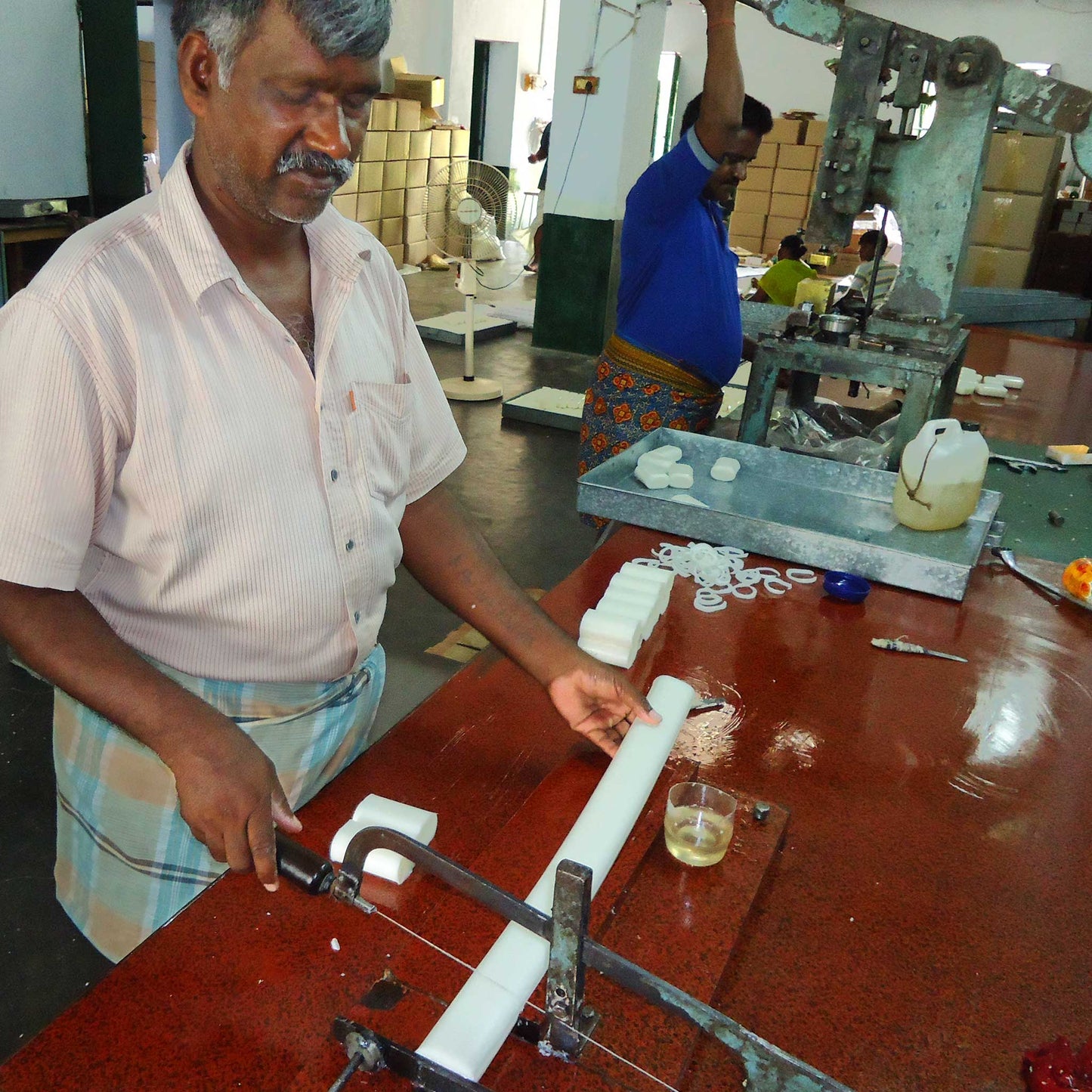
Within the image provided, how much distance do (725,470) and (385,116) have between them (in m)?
7.85

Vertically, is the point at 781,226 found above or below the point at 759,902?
below

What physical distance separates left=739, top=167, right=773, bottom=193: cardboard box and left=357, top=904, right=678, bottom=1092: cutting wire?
1226cm

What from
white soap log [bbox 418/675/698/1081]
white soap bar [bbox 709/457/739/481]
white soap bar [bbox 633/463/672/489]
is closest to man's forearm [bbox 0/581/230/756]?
white soap log [bbox 418/675/698/1081]

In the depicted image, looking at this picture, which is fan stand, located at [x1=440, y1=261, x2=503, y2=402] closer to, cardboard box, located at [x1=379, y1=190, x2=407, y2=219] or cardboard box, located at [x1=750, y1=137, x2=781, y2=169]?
cardboard box, located at [x1=379, y1=190, x2=407, y2=219]

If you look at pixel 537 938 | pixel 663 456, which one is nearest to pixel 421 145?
pixel 663 456

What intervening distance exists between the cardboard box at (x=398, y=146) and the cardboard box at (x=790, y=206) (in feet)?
16.4

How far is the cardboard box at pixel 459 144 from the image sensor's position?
10.4m

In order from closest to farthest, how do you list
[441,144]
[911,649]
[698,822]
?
[698,822], [911,649], [441,144]

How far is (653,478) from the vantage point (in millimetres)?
2010

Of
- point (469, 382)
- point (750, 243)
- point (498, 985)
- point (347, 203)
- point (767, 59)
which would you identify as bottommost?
point (469, 382)

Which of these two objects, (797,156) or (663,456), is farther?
(797,156)

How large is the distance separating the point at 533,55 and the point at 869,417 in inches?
428

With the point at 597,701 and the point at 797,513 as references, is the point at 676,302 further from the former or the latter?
the point at 597,701

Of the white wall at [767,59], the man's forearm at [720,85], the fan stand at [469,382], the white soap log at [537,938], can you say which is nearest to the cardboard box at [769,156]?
the white wall at [767,59]
